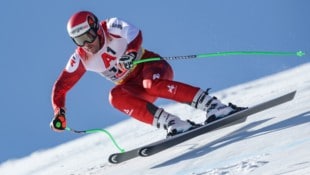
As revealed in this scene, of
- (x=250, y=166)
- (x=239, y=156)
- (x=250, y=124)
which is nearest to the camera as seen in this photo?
(x=250, y=166)

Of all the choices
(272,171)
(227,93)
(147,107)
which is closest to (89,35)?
(147,107)

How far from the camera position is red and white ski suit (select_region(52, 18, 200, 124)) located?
6.35 meters

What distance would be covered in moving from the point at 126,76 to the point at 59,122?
0.92m

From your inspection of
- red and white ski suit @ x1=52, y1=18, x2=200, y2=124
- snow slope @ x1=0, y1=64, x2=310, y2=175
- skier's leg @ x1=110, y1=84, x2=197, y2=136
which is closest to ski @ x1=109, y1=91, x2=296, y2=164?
snow slope @ x1=0, y1=64, x2=310, y2=175

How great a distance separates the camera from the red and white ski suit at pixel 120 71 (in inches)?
250

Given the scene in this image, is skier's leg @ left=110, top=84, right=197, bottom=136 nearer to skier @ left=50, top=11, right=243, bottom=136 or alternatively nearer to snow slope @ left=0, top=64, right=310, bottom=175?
skier @ left=50, top=11, right=243, bottom=136

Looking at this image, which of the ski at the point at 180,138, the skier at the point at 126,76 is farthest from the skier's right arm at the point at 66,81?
the ski at the point at 180,138

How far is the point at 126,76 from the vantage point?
6758 mm

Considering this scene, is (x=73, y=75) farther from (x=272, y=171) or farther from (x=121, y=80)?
(x=272, y=171)

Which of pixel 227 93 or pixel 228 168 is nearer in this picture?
pixel 228 168

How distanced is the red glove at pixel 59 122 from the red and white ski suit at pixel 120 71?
0.12 m

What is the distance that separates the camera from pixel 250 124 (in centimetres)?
610

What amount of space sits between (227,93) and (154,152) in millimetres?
9908

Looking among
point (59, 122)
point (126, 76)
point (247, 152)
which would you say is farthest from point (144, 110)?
point (247, 152)
